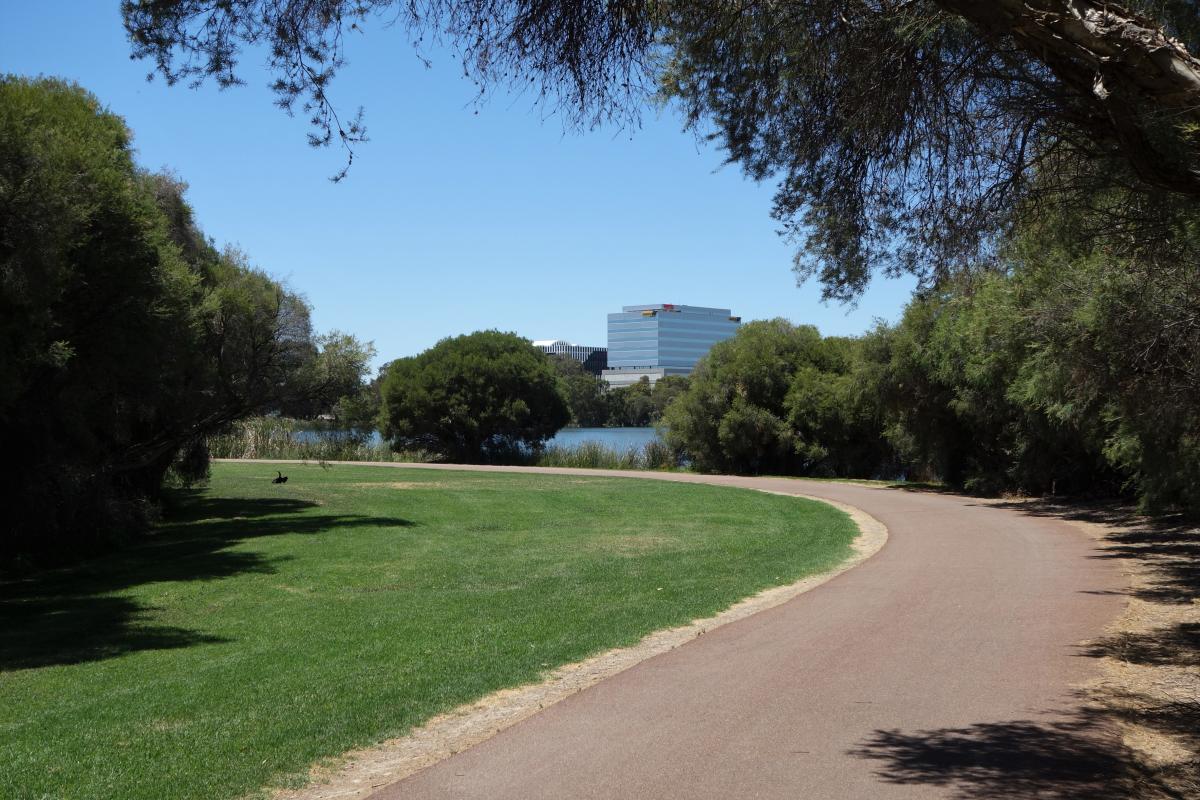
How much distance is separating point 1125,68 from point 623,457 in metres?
50.3

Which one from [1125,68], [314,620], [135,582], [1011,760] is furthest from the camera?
[135,582]

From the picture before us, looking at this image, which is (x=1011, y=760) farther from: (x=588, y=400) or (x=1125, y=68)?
(x=588, y=400)

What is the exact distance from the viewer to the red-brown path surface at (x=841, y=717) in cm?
580

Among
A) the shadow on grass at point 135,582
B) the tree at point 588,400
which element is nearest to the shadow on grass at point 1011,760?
the shadow on grass at point 135,582

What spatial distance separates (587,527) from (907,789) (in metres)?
18.3

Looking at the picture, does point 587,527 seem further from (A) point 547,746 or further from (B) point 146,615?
(A) point 547,746

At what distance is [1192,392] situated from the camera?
11.6 m

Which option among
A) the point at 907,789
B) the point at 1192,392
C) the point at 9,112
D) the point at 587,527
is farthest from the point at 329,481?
the point at 907,789

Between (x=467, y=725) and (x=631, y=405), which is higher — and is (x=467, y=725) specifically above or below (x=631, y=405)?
below

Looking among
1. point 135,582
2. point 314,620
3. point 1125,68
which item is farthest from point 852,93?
point 135,582

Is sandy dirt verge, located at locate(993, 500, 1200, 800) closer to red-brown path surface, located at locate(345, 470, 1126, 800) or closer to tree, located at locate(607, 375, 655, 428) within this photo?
red-brown path surface, located at locate(345, 470, 1126, 800)

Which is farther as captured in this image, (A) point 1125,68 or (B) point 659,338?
(B) point 659,338

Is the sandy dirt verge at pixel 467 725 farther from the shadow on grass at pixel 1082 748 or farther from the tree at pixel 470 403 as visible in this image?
the tree at pixel 470 403

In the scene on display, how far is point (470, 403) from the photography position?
206 feet
